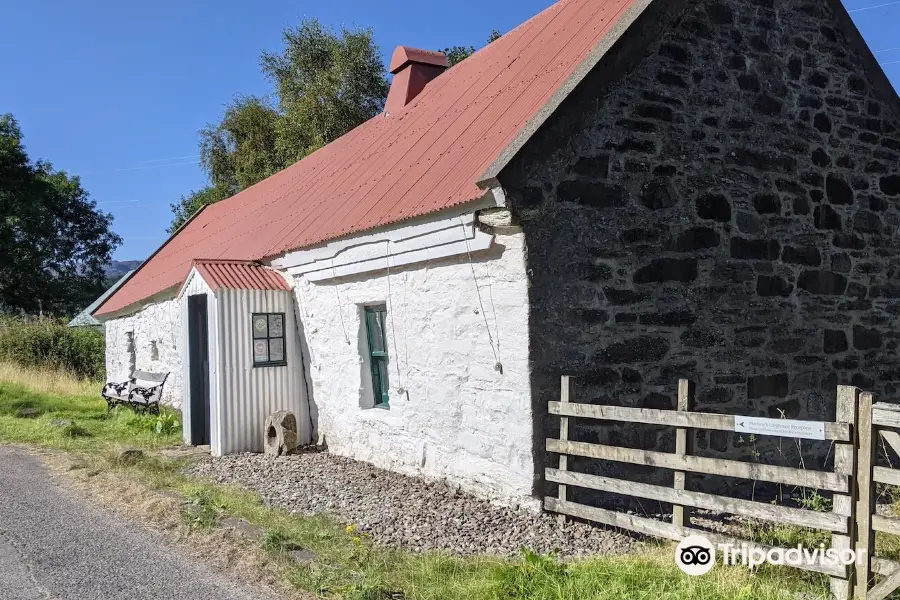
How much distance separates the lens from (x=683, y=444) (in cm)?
580

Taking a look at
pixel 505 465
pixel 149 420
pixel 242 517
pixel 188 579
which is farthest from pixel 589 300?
pixel 149 420

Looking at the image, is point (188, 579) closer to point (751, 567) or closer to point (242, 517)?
point (242, 517)

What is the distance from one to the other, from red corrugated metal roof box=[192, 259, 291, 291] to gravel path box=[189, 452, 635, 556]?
2.35 m

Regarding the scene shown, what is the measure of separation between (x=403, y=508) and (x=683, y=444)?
9.16 feet

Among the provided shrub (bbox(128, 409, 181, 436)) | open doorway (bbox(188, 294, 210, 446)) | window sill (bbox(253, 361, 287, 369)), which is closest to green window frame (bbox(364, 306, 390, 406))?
window sill (bbox(253, 361, 287, 369))

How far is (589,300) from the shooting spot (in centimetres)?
725

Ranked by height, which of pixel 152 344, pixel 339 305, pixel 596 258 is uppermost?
pixel 596 258

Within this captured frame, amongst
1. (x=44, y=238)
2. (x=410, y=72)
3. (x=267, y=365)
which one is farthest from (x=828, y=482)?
(x=44, y=238)

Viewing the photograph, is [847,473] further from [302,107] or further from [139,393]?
[302,107]

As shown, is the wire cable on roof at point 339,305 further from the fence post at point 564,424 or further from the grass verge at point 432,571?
the fence post at point 564,424

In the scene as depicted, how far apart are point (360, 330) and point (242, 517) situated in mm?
3432

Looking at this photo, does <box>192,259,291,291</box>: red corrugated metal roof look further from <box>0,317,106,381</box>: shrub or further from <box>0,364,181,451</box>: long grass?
<box>0,317,106,381</box>: shrub

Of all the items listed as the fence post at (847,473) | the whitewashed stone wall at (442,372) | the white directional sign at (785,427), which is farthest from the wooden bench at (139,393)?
the fence post at (847,473)

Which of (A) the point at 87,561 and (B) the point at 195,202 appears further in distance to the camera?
(B) the point at 195,202
